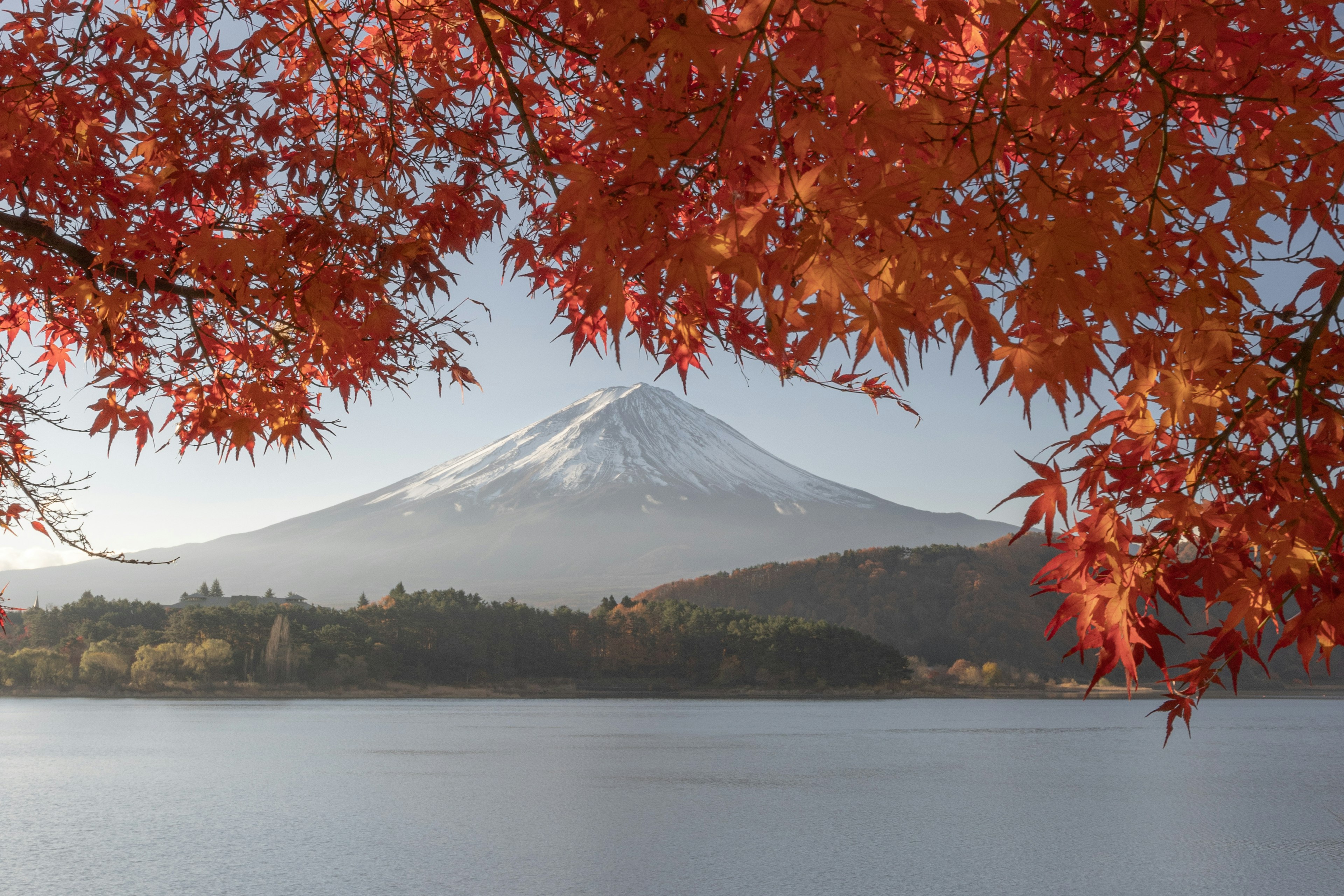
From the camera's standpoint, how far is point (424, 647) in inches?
2552

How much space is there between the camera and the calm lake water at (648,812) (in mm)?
35531

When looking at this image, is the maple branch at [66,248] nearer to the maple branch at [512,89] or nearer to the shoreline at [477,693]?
the maple branch at [512,89]

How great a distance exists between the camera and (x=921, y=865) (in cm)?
4097

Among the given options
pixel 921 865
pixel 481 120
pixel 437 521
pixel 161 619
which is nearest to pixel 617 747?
pixel 921 865

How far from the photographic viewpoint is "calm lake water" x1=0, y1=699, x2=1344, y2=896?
117 feet

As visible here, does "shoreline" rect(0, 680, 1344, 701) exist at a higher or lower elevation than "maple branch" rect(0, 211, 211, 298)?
lower

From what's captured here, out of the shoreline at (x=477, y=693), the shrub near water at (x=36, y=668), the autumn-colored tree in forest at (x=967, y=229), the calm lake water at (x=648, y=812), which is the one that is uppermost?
the autumn-colored tree in forest at (x=967, y=229)

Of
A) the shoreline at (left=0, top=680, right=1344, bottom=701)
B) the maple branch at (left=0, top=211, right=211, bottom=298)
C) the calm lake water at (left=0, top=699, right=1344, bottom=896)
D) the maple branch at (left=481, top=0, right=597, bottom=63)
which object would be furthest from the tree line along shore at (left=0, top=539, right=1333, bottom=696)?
the maple branch at (left=481, top=0, right=597, bottom=63)

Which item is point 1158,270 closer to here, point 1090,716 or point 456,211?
point 456,211

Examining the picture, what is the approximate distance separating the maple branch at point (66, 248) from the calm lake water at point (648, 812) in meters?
30.9

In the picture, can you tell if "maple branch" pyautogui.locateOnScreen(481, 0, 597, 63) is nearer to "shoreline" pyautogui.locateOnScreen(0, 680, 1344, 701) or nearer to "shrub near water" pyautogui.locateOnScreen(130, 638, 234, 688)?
"shoreline" pyautogui.locateOnScreen(0, 680, 1344, 701)

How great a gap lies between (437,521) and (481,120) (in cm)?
18527

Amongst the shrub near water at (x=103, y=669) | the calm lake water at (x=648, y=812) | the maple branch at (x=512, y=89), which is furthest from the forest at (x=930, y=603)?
the maple branch at (x=512, y=89)

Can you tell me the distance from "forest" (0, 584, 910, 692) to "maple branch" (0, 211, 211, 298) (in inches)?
2493
